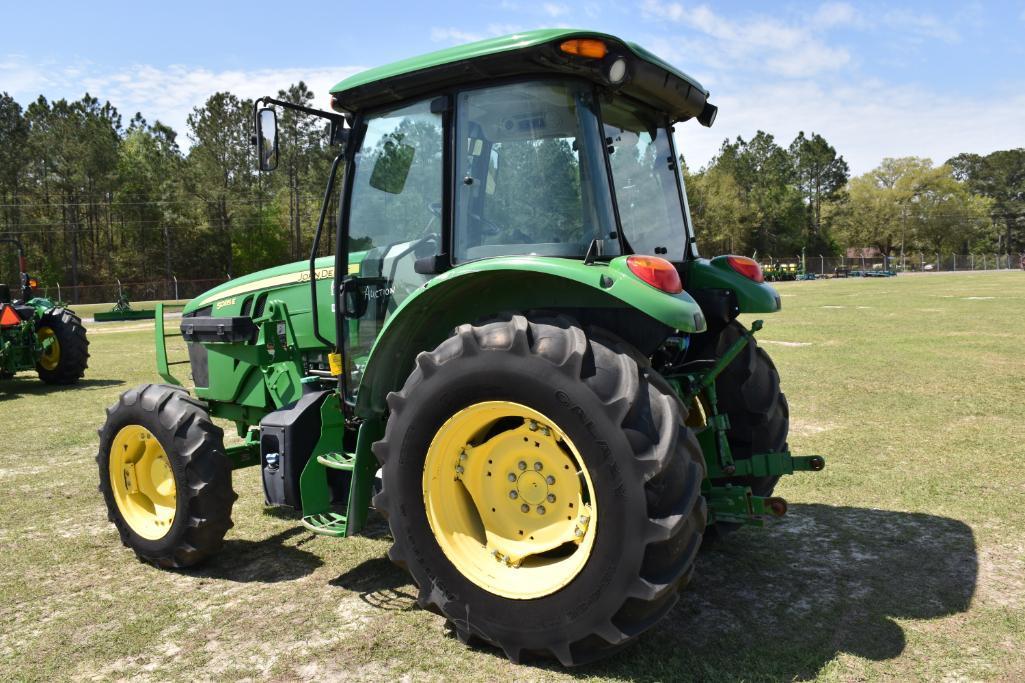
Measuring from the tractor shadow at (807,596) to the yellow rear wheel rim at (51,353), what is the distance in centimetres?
1093

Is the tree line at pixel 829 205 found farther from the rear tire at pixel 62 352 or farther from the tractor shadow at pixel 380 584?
the tractor shadow at pixel 380 584

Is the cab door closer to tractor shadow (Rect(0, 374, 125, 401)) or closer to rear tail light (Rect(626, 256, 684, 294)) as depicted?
rear tail light (Rect(626, 256, 684, 294))

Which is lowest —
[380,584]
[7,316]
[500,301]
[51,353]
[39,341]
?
[380,584]

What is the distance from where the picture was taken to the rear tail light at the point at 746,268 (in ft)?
14.1

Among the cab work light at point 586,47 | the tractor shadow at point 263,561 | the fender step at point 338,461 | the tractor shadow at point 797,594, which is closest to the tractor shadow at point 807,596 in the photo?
the tractor shadow at point 797,594

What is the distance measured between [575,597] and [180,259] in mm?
63902

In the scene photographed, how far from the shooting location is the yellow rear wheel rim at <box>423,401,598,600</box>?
3125 mm

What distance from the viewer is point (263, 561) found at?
4.46 meters

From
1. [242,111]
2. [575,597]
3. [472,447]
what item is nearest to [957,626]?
[575,597]

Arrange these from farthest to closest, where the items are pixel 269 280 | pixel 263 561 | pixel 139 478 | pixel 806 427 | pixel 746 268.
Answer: pixel 806 427
pixel 269 280
pixel 139 478
pixel 263 561
pixel 746 268

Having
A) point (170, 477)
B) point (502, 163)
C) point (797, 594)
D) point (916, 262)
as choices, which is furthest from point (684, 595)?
point (916, 262)

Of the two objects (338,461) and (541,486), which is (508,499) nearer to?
(541,486)

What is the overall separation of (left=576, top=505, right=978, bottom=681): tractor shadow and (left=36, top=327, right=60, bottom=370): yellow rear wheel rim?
10931 mm

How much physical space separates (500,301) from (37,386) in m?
11.0
